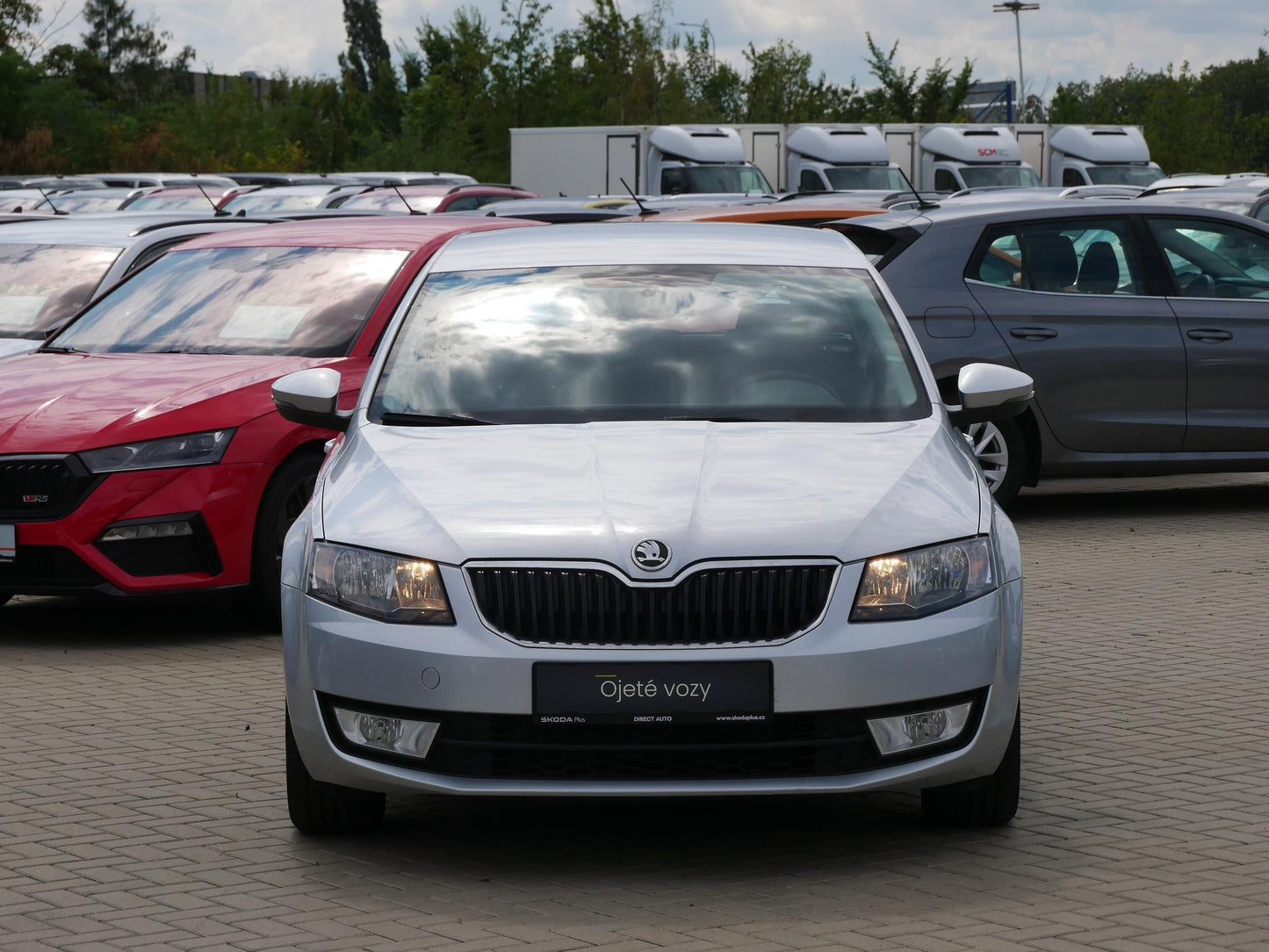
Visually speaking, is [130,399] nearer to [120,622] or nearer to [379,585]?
[120,622]

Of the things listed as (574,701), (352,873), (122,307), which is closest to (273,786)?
(352,873)

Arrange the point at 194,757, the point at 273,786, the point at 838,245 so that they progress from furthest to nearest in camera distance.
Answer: the point at 838,245, the point at 194,757, the point at 273,786

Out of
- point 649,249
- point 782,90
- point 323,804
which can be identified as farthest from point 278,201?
point 782,90

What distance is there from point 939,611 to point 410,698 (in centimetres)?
125

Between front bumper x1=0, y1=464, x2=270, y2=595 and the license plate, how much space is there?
11.6 feet

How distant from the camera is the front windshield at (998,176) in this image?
3666 centimetres

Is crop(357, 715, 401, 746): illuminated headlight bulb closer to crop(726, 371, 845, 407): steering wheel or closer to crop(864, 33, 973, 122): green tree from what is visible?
crop(726, 371, 845, 407): steering wheel

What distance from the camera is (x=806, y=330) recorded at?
5762 millimetres

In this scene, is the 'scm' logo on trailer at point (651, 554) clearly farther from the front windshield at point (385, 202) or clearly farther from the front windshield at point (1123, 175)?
the front windshield at point (1123, 175)

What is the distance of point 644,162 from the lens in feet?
121

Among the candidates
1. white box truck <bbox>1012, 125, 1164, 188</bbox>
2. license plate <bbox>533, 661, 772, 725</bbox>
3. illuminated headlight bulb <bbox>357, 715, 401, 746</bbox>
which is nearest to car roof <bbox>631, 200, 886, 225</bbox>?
illuminated headlight bulb <bbox>357, 715, 401, 746</bbox>

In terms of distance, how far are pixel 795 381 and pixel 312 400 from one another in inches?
55.1

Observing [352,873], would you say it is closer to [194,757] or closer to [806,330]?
[194,757]

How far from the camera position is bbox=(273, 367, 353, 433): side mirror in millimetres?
5684
